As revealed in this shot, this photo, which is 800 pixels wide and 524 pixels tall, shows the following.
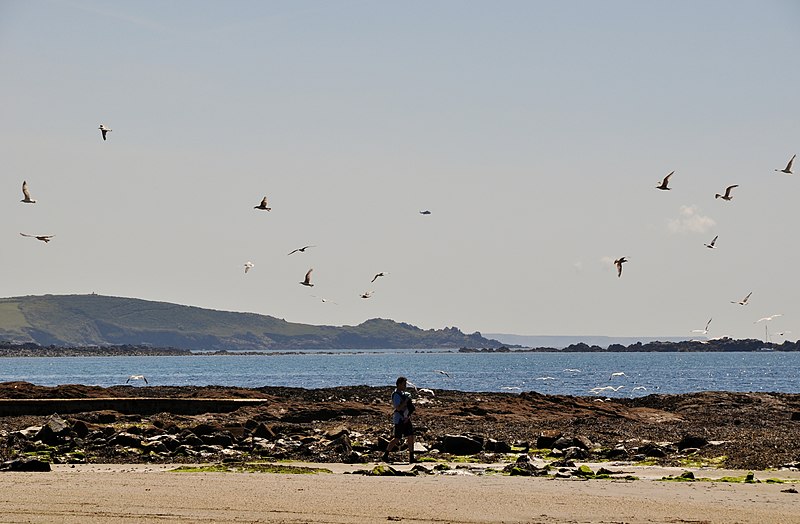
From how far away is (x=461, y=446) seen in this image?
2391 centimetres

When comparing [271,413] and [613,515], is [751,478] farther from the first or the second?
[271,413]

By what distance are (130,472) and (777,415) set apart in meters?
22.8

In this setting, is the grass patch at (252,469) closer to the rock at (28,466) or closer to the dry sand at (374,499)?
the dry sand at (374,499)

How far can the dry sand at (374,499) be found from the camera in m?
15.8

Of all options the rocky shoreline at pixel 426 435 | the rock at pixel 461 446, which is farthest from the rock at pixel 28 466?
the rock at pixel 461 446

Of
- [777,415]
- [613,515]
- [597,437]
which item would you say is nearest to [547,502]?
[613,515]

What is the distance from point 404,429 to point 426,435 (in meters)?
4.80

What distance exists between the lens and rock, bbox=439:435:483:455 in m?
23.8

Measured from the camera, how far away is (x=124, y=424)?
29703mm

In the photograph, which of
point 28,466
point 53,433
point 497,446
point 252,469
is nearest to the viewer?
point 28,466

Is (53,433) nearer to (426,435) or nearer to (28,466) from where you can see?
(28,466)

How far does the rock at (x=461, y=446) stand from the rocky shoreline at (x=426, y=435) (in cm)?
2

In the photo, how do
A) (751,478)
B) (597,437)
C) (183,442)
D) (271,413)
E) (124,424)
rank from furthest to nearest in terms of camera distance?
(271,413) < (124,424) < (597,437) < (183,442) < (751,478)

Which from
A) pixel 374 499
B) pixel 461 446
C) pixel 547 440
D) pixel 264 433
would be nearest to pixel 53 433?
pixel 264 433
